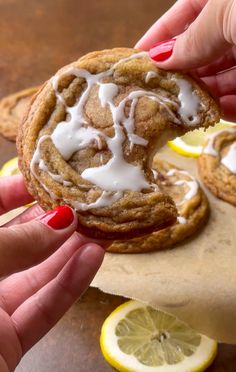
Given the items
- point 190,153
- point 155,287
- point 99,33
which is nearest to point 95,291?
point 155,287

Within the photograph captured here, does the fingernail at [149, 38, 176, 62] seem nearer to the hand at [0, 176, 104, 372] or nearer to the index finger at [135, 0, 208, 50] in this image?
the index finger at [135, 0, 208, 50]

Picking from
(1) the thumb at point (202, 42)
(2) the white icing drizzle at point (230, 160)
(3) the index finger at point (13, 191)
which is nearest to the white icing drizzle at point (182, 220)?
(2) the white icing drizzle at point (230, 160)

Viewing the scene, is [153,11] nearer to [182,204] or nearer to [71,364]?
[182,204]

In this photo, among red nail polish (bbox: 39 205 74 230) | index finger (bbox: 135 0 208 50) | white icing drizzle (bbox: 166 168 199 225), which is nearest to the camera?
red nail polish (bbox: 39 205 74 230)

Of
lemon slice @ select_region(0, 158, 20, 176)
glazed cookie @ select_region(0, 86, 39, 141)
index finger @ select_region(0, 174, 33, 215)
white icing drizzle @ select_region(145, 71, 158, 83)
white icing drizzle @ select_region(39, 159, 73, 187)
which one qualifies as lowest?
lemon slice @ select_region(0, 158, 20, 176)

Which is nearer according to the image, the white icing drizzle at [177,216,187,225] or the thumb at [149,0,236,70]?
the thumb at [149,0,236,70]

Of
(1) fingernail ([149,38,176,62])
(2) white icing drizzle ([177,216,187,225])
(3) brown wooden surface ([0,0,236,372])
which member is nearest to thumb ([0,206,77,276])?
(1) fingernail ([149,38,176,62])

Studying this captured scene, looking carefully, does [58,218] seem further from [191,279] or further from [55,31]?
[55,31]

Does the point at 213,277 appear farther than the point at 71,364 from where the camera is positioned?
Yes
